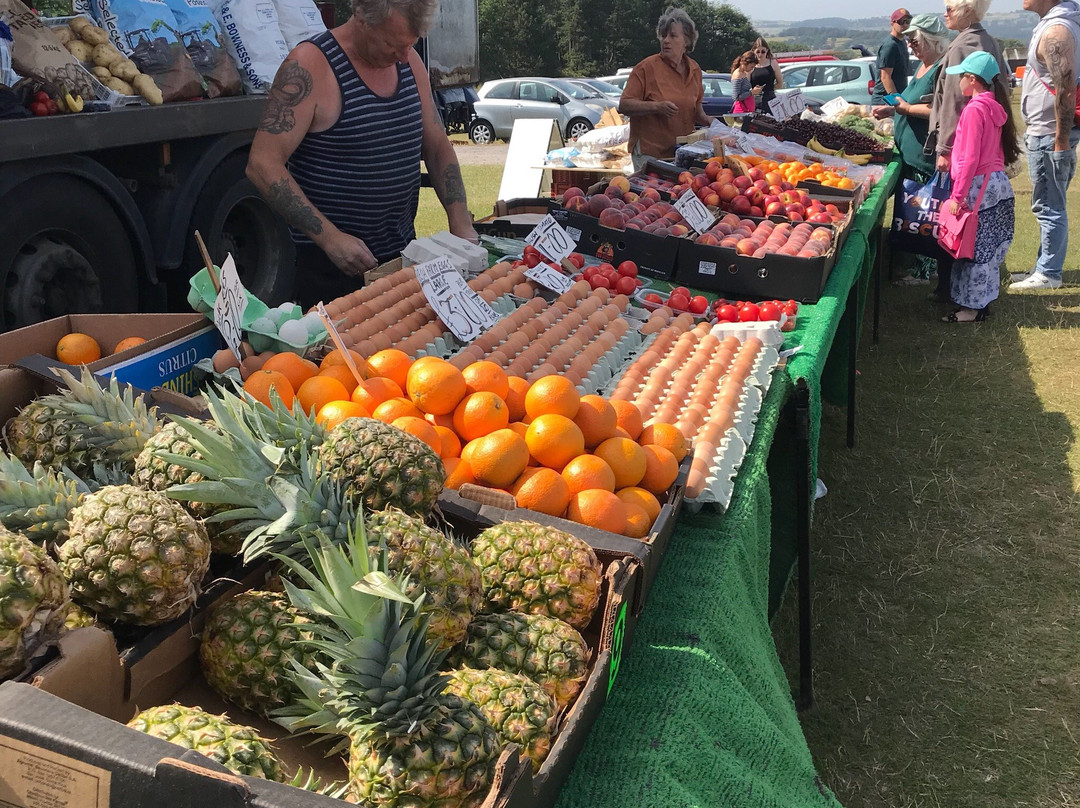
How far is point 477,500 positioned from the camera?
1.69 meters

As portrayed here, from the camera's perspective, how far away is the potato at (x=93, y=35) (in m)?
4.94

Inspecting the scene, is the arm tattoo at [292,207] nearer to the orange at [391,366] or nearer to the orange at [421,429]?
the orange at [391,366]

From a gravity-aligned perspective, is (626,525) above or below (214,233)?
above

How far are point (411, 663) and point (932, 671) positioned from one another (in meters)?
2.74

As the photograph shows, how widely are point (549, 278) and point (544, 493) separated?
187 cm

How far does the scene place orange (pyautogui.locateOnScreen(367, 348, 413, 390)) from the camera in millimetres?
2248

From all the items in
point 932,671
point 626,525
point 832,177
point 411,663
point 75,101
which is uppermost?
point 75,101

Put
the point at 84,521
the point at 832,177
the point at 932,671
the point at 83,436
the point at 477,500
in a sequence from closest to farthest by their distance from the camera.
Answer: the point at 84,521, the point at 83,436, the point at 477,500, the point at 932,671, the point at 832,177

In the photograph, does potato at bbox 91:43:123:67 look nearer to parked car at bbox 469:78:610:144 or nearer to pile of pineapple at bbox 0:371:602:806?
pile of pineapple at bbox 0:371:602:806

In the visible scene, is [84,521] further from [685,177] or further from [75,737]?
[685,177]

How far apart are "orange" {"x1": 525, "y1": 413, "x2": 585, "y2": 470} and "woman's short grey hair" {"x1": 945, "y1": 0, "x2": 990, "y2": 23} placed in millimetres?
6366

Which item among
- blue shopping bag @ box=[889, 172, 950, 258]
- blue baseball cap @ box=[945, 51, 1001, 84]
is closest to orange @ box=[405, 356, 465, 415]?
blue baseball cap @ box=[945, 51, 1001, 84]

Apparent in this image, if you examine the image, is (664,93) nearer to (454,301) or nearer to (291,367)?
(454,301)

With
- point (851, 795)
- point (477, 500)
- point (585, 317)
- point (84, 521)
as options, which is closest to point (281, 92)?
point (585, 317)
